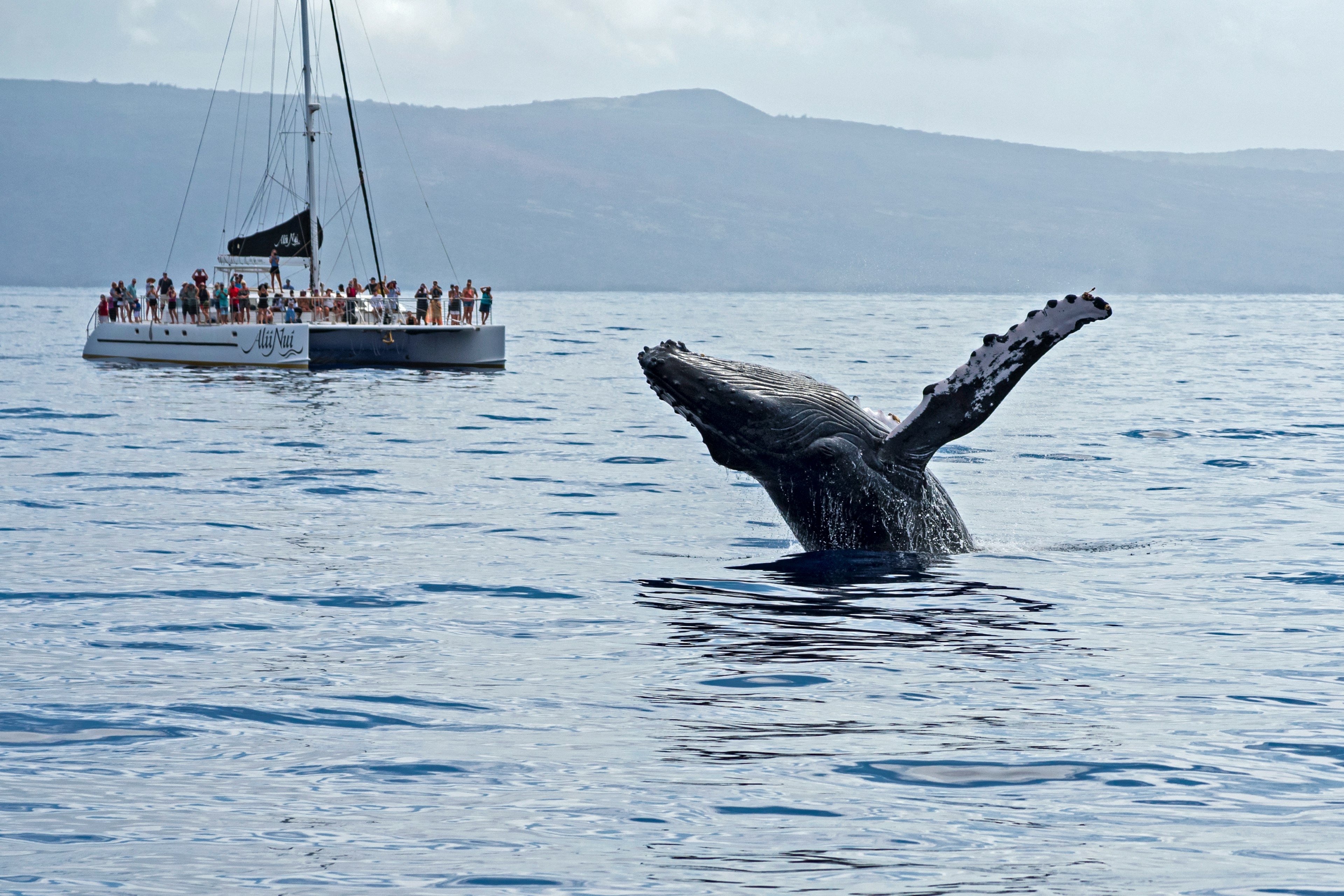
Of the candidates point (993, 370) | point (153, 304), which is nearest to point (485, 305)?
point (153, 304)

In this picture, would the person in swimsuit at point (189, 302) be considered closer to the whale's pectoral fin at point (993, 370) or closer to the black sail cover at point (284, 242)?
the black sail cover at point (284, 242)

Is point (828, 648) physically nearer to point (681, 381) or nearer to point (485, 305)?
point (681, 381)

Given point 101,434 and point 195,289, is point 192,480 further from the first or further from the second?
point 195,289

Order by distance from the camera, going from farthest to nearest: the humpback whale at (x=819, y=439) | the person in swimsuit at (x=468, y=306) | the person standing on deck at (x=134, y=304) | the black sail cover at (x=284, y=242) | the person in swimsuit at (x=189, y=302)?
the black sail cover at (x=284, y=242)
the person standing on deck at (x=134, y=304)
the person in swimsuit at (x=468, y=306)
the person in swimsuit at (x=189, y=302)
the humpback whale at (x=819, y=439)

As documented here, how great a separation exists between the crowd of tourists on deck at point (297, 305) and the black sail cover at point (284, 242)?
5.44ft

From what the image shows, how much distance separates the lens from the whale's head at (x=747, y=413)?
9.02 meters

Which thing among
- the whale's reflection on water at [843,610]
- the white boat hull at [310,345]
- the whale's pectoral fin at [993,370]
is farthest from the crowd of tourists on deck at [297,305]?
the whale's pectoral fin at [993,370]

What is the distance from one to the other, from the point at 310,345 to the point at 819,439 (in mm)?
36561

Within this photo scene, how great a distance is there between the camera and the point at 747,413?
9031mm

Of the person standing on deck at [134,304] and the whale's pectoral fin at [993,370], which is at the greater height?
the person standing on deck at [134,304]

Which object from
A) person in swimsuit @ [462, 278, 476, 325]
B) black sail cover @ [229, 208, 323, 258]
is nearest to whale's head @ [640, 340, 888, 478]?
person in swimsuit @ [462, 278, 476, 325]

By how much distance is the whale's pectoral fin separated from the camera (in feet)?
25.8

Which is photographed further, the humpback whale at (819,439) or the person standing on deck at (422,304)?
the person standing on deck at (422,304)

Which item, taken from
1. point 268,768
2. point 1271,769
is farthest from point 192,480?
point 1271,769
